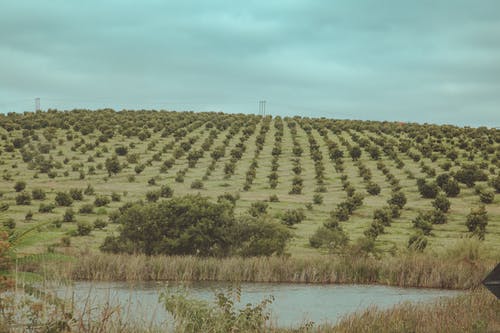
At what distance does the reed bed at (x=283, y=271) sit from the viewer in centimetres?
2733

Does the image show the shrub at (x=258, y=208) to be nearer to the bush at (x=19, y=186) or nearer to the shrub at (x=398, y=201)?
the shrub at (x=398, y=201)

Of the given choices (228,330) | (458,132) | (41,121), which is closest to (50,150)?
(41,121)

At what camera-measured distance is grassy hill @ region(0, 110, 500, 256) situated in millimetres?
44531

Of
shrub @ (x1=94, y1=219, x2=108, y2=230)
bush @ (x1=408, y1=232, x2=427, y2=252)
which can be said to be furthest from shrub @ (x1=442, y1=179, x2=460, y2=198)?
shrub @ (x1=94, y1=219, x2=108, y2=230)

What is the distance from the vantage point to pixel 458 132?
99.8 metres

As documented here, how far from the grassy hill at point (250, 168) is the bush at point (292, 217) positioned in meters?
0.54

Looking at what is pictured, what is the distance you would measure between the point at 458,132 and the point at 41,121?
66247mm

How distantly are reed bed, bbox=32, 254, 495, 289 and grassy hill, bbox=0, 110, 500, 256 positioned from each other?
571cm

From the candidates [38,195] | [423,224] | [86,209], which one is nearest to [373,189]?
[423,224]

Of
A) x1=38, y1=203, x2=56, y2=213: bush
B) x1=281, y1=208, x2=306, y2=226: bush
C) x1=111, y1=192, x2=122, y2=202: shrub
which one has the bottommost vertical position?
x1=38, y1=203, x2=56, y2=213: bush

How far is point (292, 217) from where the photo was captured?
43.7 metres

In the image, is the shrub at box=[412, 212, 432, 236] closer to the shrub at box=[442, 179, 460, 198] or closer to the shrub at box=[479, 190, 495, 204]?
the shrub at box=[479, 190, 495, 204]

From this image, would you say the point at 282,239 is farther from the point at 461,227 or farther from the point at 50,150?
the point at 50,150

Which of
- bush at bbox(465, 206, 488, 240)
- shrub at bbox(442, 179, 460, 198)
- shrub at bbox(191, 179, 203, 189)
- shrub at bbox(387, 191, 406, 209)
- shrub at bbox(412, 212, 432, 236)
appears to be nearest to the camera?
shrub at bbox(412, 212, 432, 236)
